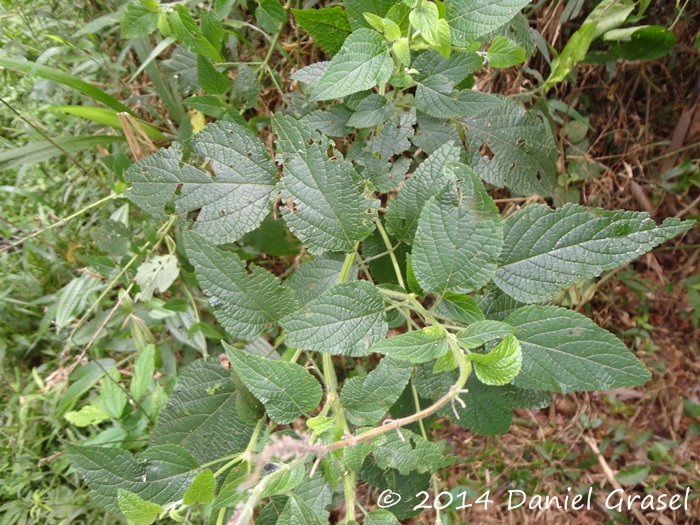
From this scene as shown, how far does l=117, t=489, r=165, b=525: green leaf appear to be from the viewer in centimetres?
69

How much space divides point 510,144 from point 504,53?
0.29 meters

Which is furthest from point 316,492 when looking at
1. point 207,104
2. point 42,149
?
point 42,149

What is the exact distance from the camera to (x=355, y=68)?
871mm

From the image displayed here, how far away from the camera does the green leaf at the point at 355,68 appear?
0.86m

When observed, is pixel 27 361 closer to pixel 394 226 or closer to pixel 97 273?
pixel 97 273

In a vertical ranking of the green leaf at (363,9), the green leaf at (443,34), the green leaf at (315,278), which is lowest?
the green leaf at (315,278)

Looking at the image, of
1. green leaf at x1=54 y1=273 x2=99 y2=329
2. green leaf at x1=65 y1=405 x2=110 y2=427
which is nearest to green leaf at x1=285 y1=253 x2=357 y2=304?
green leaf at x1=54 y1=273 x2=99 y2=329

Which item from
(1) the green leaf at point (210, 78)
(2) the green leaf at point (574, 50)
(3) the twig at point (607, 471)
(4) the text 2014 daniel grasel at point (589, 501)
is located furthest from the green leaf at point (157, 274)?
(3) the twig at point (607, 471)

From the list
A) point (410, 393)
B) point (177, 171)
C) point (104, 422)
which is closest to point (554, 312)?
point (410, 393)

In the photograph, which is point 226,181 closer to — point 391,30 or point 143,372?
point 391,30

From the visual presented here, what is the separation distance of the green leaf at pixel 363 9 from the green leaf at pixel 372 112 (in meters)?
0.16

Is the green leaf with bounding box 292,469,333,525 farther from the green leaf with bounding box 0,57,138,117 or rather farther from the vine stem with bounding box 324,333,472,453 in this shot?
the green leaf with bounding box 0,57,138,117

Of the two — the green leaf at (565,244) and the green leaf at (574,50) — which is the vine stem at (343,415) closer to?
the green leaf at (565,244)

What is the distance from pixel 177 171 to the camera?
1.04 meters
